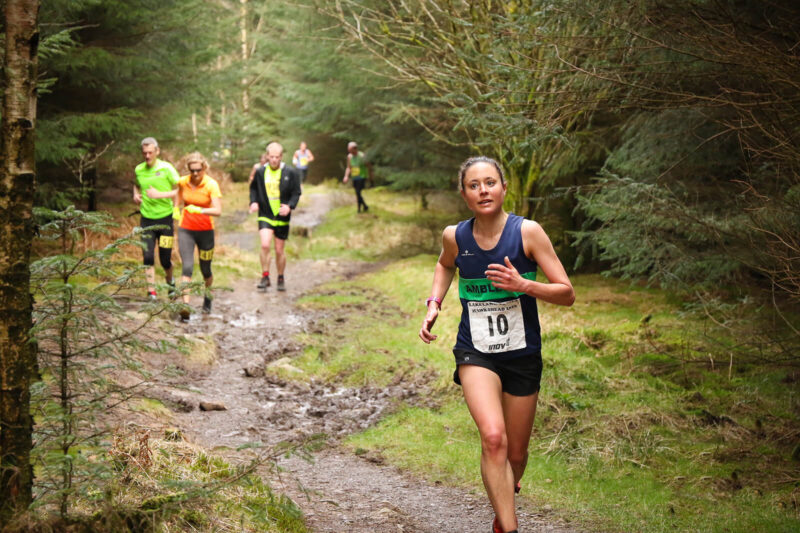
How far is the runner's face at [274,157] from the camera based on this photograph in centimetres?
1216

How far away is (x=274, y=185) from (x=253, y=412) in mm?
5888

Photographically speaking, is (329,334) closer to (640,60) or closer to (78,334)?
(640,60)

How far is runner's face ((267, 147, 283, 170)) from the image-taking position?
12.2 m

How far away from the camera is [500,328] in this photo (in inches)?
169

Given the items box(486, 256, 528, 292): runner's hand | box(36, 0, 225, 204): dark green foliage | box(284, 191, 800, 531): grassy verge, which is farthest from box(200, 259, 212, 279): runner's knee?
box(486, 256, 528, 292): runner's hand

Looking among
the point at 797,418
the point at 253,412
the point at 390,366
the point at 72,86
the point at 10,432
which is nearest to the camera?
the point at 10,432

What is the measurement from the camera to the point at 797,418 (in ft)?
21.6

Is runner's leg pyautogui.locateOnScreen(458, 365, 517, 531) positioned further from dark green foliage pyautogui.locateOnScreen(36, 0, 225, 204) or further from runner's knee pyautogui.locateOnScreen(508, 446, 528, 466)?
dark green foliage pyautogui.locateOnScreen(36, 0, 225, 204)

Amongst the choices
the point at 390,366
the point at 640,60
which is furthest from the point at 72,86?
the point at 640,60

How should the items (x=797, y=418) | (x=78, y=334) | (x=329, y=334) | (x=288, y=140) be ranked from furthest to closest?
(x=288, y=140) < (x=329, y=334) < (x=797, y=418) < (x=78, y=334)

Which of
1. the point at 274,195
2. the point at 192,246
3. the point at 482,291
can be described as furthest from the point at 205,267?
the point at 482,291

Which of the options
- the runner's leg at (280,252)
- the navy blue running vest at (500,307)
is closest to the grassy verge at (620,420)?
the navy blue running vest at (500,307)

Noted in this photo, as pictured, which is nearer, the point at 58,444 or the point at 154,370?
the point at 58,444

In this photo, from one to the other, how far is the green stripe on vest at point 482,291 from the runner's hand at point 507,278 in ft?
0.94
